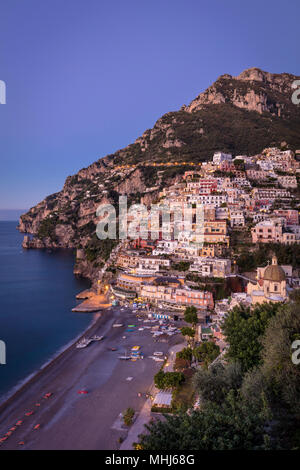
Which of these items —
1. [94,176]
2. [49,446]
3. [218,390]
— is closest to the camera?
[218,390]

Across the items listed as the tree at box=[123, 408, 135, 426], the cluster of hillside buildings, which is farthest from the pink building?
the tree at box=[123, 408, 135, 426]

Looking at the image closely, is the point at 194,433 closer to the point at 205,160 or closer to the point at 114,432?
the point at 114,432

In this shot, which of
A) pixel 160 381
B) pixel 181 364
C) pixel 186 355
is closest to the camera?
pixel 160 381

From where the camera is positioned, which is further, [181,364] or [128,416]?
[181,364]

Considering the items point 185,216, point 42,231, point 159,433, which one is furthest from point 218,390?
point 42,231

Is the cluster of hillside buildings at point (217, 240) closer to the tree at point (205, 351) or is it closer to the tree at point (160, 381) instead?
the tree at point (205, 351)

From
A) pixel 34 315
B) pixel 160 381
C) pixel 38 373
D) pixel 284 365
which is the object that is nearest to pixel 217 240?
pixel 34 315

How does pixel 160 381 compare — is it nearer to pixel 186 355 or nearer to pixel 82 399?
pixel 186 355
